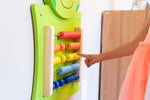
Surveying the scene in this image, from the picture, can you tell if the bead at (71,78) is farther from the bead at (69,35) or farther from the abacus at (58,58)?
the bead at (69,35)

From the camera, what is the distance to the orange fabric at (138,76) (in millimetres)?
614

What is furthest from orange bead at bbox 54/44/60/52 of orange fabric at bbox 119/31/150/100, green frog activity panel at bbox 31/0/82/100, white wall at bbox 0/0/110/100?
orange fabric at bbox 119/31/150/100

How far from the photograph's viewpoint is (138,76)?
626 millimetres

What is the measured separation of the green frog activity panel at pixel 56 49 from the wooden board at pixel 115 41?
351 mm

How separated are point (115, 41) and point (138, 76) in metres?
0.64

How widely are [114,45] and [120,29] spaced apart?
11 cm

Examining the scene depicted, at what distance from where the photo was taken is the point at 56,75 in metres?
0.81

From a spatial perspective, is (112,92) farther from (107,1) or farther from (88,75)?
(107,1)

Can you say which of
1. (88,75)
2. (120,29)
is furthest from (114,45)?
(88,75)
